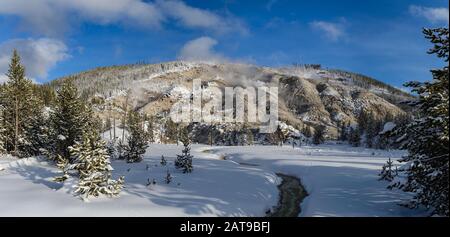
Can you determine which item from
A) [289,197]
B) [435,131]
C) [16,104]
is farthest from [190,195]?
[16,104]

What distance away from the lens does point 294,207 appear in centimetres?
2784

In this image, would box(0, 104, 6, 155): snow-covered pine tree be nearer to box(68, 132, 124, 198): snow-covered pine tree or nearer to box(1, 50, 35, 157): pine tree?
box(1, 50, 35, 157): pine tree

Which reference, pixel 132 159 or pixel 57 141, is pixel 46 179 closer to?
pixel 57 141

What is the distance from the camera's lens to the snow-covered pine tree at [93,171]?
22.7 m

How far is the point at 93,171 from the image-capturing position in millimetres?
23219

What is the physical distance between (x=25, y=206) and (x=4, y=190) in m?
5.23

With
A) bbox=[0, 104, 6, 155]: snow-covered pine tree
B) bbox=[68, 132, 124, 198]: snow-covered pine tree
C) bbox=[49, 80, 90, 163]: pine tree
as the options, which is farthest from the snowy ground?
bbox=[0, 104, 6, 155]: snow-covered pine tree

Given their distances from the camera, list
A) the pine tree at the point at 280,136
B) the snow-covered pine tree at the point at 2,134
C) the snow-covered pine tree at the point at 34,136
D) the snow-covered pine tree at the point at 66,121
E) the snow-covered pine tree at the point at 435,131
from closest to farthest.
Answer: the snow-covered pine tree at the point at 435,131
the snow-covered pine tree at the point at 66,121
the snow-covered pine tree at the point at 2,134
the snow-covered pine tree at the point at 34,136
the pine tree at the point at 280,136

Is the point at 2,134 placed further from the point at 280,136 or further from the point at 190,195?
the point at 280,136

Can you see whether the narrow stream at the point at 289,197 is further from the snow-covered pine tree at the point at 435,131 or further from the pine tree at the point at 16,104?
the pine tree at the point at 16,104

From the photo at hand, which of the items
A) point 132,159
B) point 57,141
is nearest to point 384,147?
point 132,159

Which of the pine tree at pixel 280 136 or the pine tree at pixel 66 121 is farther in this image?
the pine tree at pixel 280 136

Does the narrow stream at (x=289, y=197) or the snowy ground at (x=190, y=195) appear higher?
the snowy ground at (x=190, y=195)

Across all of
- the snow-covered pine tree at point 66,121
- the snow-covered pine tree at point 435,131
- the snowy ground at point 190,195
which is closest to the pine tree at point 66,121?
the snow-covered pine tree at point 66,121
